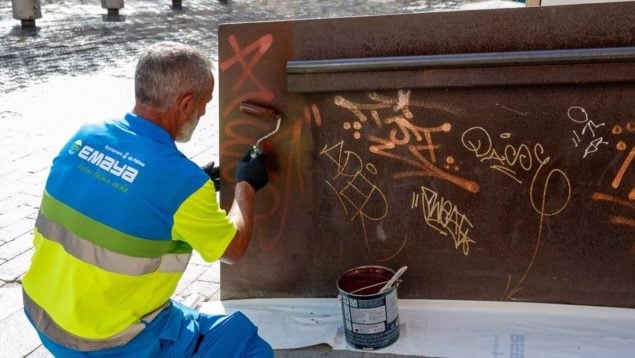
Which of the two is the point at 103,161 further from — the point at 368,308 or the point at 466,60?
the point at 466,60

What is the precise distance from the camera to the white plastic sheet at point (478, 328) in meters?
3.49

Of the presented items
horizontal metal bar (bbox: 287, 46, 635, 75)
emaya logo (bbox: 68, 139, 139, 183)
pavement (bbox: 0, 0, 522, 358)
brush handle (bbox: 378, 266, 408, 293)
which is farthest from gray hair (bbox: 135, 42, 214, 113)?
pavement (bbox: 0, 0, 522, 358)

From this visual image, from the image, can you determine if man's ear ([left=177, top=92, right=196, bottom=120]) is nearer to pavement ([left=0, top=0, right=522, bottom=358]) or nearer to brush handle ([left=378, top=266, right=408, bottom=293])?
brush handle ([left=378, top=266, right=408, bottom=293])

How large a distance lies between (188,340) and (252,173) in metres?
0.93

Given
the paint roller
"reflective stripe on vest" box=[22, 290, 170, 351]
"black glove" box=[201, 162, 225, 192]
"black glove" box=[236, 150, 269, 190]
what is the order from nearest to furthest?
"reflective stripe on vest" box=[22, 290, 170, 351], "black glove" box=[236, 150, 269, 190], the paint roller, "black glove" box=[201, 162, 225, 192]

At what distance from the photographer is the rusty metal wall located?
11.3 feet

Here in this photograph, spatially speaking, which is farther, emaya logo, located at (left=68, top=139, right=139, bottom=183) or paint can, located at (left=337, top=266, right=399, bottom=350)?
paint can, located at (left=337, top=266, right=399, bottom=350)

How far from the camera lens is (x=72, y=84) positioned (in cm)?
977

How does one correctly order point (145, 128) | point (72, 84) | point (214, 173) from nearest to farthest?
point (145, 128)
point (214, 173)
point (72, 84)

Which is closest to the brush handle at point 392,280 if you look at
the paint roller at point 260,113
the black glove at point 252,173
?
the black glove at point 252,173

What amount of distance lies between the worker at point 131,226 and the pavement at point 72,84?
3.58 feet

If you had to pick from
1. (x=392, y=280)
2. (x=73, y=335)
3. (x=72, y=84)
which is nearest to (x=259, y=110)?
(x=392, y=280)

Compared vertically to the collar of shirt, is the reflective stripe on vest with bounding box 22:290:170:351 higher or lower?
lower

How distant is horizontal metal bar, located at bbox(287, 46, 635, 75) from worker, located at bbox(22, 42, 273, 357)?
958 millimetres
